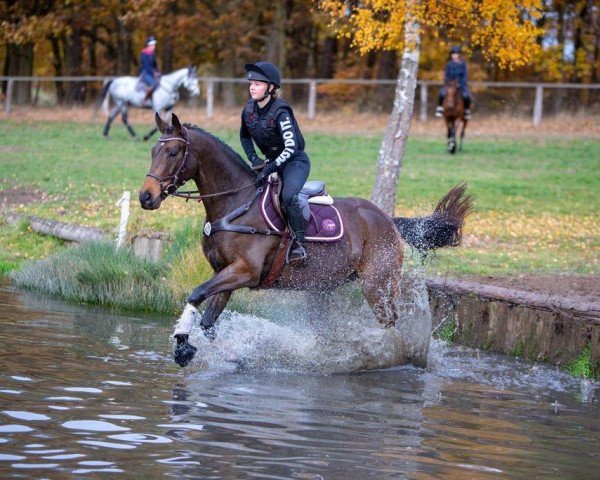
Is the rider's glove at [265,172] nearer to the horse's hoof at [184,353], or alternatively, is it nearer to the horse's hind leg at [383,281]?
the horse's hind leg at [383,281]

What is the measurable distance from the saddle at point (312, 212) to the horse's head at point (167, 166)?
0.82 metres

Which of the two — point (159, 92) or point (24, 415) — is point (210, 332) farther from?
point (159, 92)

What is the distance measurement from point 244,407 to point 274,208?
7.94 feet

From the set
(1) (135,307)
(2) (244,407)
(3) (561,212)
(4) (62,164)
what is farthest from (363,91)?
(2) (244,407)

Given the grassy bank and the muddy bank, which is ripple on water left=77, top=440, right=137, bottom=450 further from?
the grassy bank

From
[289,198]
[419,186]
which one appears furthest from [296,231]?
[419,186]

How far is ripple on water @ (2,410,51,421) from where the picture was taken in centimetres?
752

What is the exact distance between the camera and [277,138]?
1022 centimetres

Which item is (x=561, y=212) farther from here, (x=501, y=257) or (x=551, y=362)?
(x=551, y=362)

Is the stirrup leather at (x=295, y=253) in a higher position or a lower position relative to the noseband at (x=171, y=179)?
lower

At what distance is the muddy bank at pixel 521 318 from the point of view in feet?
35.5

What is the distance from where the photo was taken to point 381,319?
11.0 metres

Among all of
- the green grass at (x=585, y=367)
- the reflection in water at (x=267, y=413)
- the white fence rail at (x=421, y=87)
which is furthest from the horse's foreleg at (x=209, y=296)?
the white fence rail at (x=421, y=87)

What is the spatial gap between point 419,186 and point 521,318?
1022 centimetres
